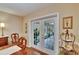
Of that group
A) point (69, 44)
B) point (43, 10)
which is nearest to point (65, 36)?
point (69, 44)

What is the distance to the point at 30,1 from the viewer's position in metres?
1.68

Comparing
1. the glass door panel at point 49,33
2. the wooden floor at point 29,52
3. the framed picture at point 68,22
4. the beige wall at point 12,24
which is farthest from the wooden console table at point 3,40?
the framed picture at point 68,22

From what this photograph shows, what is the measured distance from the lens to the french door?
65.9 inches

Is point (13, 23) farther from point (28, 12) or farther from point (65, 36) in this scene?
point (65, 36)

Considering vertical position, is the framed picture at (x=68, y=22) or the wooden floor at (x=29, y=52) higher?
the framed picture at (x=68, y=22)

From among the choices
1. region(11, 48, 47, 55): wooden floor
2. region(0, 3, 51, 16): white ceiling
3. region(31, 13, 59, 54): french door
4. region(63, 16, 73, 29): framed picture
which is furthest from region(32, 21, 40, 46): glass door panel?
region(63, 16, 73, 29): framed picture

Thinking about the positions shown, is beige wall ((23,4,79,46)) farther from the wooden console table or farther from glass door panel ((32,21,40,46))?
the wooden console table

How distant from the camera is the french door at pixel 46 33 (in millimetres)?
1673

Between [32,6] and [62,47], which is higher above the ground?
[32,6]

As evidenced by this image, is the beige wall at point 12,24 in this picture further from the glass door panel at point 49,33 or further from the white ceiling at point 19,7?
the glass door panel at point 49,33

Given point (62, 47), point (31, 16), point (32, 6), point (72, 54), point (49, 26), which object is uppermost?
point (32, 6)

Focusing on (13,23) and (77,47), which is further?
(13,23)

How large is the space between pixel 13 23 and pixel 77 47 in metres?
1.03

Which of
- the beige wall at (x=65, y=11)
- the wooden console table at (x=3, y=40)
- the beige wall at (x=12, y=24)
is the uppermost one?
the beige wall at (x=65, y=11)
